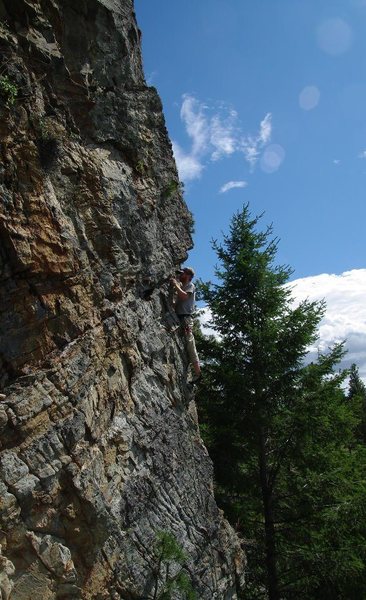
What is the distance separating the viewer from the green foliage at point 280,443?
36.0 feet

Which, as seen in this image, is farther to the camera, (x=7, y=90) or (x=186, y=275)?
(x=186, y=275)

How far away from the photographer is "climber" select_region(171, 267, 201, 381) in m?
10.1

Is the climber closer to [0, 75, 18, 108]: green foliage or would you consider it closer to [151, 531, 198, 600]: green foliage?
[151, 531, 198, 600]: green foliage

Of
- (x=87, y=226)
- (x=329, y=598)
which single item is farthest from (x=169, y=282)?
(x=329, y=598)

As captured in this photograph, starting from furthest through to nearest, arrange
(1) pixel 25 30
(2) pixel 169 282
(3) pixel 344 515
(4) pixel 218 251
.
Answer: (4) pixel 218 251 < (3) pixel 344 515 < (2) pixel 169 282 < (1) pixel 25 30

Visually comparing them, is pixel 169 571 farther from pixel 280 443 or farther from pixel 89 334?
pixel 280 443

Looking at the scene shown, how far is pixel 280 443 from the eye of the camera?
11.8m

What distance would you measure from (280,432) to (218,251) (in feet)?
18.1

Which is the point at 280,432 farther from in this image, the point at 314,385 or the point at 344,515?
the point at 344,515

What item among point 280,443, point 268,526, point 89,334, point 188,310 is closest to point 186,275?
point 188,310

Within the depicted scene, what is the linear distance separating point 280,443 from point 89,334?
22.7 feet

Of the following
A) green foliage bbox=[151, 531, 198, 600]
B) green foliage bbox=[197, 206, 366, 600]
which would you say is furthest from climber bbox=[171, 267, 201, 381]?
green foliage bbox=[151, 531, 198, 600]

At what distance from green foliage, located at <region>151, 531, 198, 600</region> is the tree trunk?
4308 millimetres

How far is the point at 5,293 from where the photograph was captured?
6301mm
